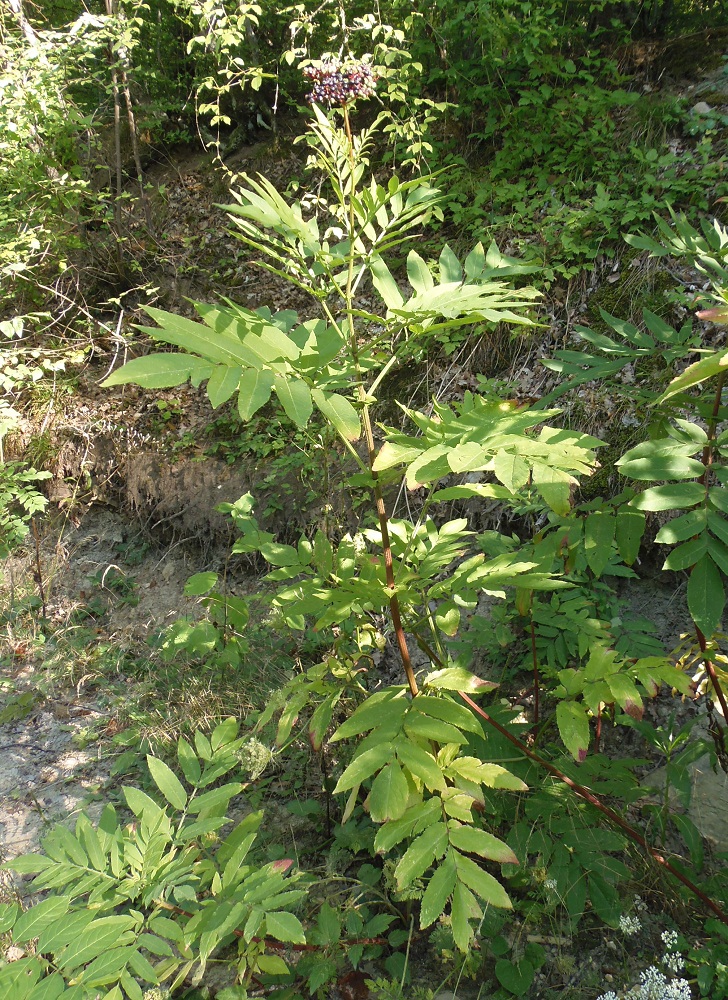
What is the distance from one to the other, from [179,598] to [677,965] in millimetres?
3499

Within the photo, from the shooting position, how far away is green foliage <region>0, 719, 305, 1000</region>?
1.23 m

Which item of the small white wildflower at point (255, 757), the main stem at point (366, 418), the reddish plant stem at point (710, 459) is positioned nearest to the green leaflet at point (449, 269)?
the main stem at point (366, 418)

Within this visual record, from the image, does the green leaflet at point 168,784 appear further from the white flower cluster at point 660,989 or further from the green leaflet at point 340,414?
the white flower cluster at point 660,989

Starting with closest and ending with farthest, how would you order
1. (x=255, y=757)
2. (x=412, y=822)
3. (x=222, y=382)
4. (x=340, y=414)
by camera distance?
(x=222, y=382), (x=340, y=414), (x=412, y=822), (x=255, y=757)

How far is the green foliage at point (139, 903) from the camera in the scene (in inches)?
48.4

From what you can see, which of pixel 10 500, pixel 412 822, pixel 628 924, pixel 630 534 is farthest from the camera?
pixel 10 500

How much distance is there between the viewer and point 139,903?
4.82 ft

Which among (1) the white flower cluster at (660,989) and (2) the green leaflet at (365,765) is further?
(1) the white flower cluster at (660,989)

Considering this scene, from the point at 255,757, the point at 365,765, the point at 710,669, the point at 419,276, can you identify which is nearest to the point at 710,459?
the point at 710,669

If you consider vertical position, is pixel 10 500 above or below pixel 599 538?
below

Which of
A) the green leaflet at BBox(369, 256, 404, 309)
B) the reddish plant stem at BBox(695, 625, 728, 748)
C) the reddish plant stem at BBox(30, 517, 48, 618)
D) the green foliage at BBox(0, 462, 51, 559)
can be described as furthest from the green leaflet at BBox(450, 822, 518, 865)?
the reddish plant stem at BBox(30, 517, 48, 618)

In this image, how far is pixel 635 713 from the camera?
141 cm

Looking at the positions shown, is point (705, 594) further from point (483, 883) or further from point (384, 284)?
point (384, 284)

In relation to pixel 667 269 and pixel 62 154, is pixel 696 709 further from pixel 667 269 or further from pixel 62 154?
pixel 62 154
